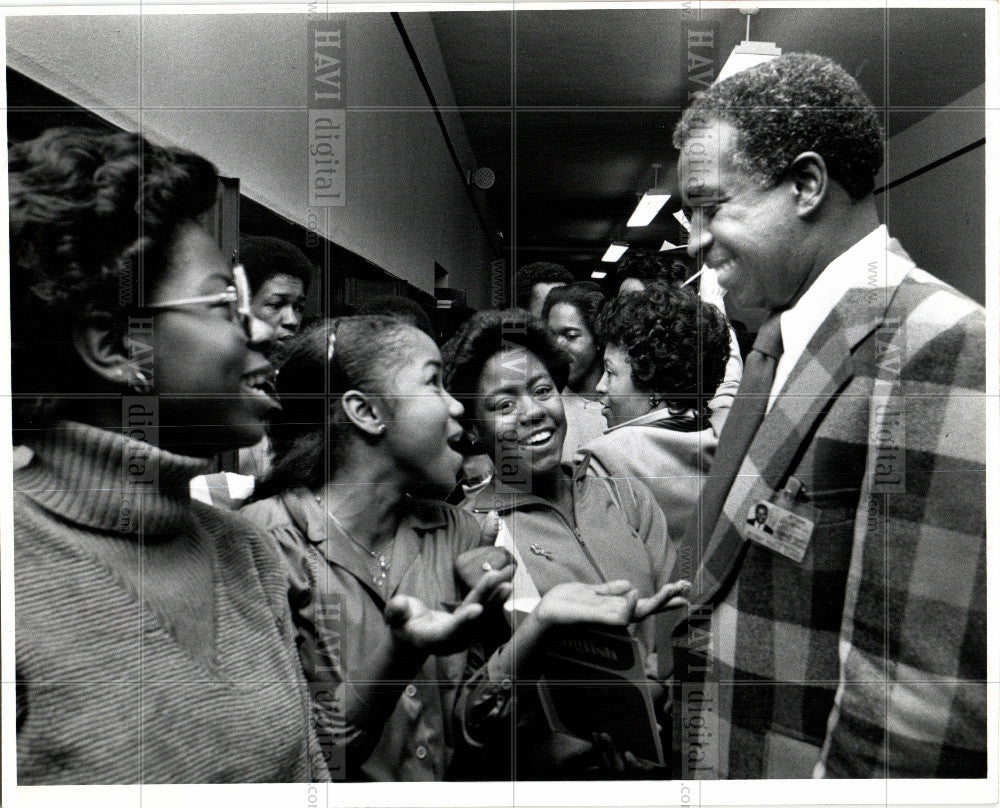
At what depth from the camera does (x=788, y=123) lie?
251cm

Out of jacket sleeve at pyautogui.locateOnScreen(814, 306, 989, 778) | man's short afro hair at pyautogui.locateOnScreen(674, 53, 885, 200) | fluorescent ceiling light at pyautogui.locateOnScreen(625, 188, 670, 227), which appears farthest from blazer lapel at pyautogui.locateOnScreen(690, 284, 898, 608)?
fluorescent ceiling light at pyautogui.locateOnScreen(625, 188, 670, 227)

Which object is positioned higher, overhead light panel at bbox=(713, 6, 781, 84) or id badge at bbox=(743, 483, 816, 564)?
overhead light panel at bbox=(713, 6, 781, 84)

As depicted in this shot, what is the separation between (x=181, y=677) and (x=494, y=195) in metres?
1.64

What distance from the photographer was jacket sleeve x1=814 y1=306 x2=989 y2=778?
250 centimetres

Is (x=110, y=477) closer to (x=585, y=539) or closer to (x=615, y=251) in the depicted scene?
(x=585, y=539)

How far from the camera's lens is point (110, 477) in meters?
2.48

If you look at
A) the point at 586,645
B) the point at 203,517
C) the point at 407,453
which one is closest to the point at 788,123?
the point at 407,453

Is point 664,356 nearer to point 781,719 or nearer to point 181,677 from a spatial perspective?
point 781,719

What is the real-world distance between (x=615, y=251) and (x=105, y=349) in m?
1.47

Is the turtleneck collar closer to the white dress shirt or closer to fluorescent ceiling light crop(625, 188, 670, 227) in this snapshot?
fluorescent ceiling light crop(625, 188, 670, 227)

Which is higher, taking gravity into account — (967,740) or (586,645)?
(586,645)

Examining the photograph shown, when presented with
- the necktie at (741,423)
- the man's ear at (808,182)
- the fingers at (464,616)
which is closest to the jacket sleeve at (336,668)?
the fingers at (464,616)

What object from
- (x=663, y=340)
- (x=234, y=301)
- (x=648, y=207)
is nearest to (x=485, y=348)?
(x=663, y=340)

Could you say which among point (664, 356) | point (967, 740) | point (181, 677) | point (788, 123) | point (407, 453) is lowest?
point (967, 740)
